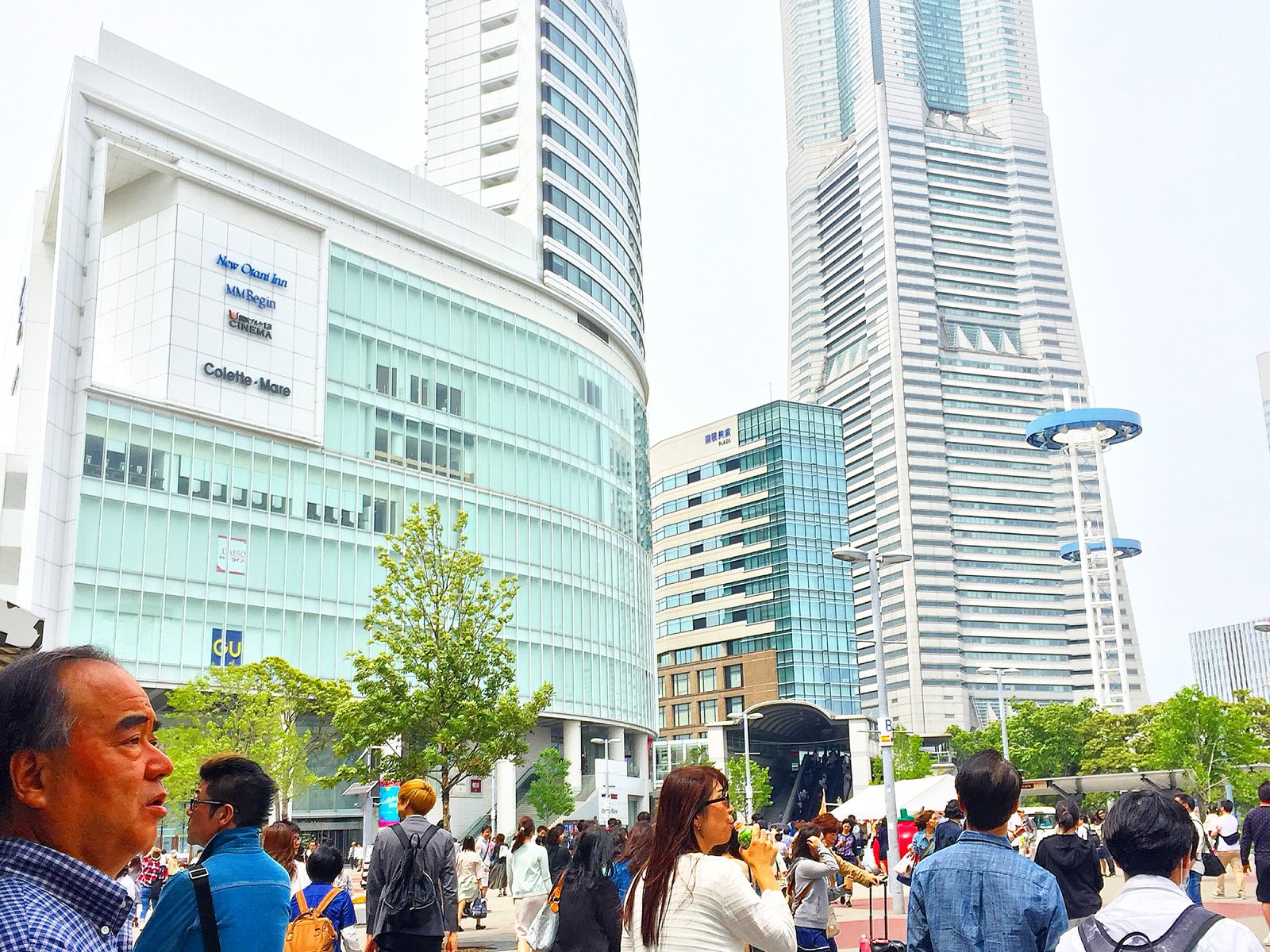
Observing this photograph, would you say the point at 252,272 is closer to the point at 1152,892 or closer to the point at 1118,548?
the point at 1152,892

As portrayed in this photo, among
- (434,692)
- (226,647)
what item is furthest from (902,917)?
(226,647)

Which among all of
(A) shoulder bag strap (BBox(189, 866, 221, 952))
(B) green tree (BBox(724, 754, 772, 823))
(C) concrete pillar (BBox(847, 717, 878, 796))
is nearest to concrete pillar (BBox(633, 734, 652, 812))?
(B) green tree (BBox(724, 754, 772, 823))

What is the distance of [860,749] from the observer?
3506 inches

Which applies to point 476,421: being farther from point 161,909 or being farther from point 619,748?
point 161,909

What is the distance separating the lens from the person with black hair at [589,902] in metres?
8.99

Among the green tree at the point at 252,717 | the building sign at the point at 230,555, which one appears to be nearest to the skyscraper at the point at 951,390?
the building sign at the point at 230,555

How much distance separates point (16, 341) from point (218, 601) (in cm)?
1970

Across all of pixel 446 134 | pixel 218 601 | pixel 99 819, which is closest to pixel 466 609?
pixel 99 819

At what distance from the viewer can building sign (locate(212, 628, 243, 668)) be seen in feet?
160

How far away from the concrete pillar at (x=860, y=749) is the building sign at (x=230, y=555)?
50.1 meters

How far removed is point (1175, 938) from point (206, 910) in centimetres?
308

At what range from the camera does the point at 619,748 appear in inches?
2581

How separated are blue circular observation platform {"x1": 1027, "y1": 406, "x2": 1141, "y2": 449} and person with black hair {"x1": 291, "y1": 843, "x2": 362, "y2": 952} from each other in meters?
107

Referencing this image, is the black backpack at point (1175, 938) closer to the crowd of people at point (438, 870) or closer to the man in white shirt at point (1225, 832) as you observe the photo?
the crowd of people at point (438, 870)
